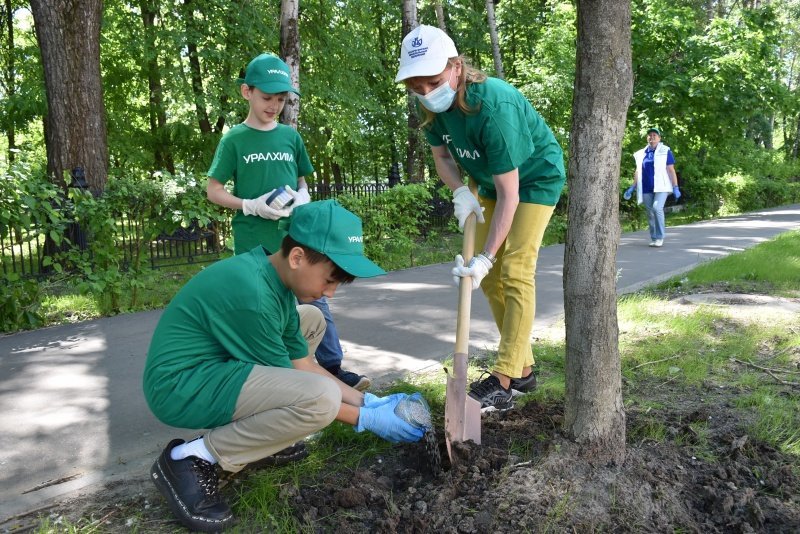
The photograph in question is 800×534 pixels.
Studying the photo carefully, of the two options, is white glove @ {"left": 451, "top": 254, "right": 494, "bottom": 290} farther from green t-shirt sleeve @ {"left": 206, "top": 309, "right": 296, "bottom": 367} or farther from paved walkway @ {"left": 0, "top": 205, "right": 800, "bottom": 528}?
paved walkway @ {"left": 0, "top": 205, "right": 800, "bottom": 528}

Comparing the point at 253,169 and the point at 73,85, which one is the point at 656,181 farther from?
the point at 73,85

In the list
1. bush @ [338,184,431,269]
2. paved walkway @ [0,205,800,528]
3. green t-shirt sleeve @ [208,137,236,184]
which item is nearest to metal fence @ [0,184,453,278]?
bush @ [338,184,431,269]

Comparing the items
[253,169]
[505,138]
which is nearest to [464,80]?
[505,138]

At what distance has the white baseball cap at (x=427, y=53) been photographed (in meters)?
2.83

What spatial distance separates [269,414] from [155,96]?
13.9 m

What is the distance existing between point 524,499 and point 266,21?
570 inches

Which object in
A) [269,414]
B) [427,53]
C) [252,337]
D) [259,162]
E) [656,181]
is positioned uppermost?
[427,53]

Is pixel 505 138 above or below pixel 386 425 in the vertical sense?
above

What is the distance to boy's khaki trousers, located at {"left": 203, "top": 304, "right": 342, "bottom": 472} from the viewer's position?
236cm

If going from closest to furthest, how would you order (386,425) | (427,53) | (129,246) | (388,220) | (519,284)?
(386,425)
(427,53)
(519,284)
(129,246)
(388,220)

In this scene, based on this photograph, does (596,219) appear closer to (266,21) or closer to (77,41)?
(77,41)

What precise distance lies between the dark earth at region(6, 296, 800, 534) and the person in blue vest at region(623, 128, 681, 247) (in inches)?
318

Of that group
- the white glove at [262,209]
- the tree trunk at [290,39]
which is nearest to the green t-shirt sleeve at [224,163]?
the white glove at [262,209]

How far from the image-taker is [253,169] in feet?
11.5
